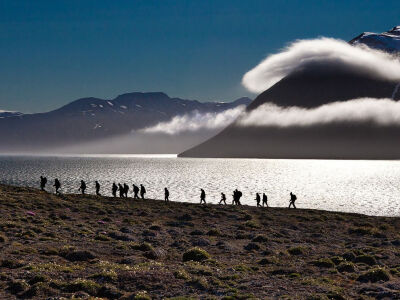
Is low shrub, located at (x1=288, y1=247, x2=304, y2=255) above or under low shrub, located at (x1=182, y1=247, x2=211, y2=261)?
under

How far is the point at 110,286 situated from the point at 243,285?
5.95m

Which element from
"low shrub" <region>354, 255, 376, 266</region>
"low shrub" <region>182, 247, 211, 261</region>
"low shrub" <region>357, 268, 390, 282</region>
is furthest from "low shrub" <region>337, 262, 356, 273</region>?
"low shrub" <region>182, 247, 211, 261</region>

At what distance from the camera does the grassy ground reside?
18.8 meters

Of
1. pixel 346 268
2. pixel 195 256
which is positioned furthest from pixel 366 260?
pixel 195 256

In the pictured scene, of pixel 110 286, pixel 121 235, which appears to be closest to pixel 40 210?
pixel 121 235

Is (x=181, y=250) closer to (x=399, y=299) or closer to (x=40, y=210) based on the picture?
(x=399, y=299)

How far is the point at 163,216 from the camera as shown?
47250 mm

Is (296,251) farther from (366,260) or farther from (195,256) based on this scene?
(195,256)

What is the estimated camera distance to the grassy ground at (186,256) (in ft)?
61.6

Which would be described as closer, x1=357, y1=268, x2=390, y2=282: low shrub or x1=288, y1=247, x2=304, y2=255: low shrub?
x1=357, y1=268, x2=390, y2=282: low shrub

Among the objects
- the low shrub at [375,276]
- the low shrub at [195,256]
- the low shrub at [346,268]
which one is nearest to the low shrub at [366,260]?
the low shrub at [346,268]

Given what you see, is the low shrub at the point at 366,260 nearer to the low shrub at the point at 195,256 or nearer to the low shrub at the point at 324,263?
the low shrub at the point at 324,263

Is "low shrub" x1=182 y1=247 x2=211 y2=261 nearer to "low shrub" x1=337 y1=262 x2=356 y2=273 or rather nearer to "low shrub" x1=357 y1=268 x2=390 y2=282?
"low shrub" x1=337 y1=262 x2=356 y2=273

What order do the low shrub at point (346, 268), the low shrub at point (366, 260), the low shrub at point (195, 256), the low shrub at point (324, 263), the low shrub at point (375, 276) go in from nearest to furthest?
the low shrub at point (375, 276), the low shrub at point (346, 268), the low shrub at point (324, 263), the low shrub at point (195, 256), the low shrub at point (366, 260)
